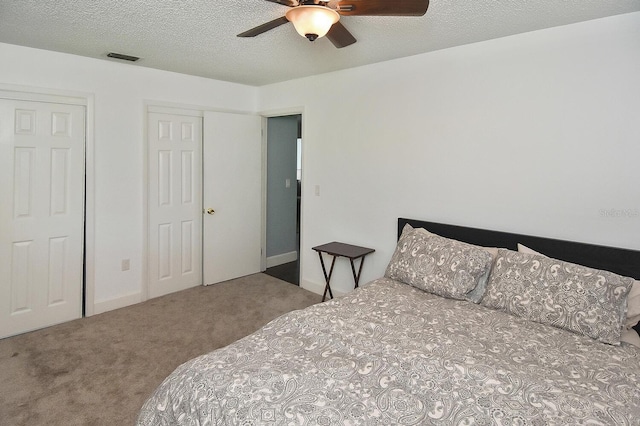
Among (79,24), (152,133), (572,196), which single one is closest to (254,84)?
(152,133)

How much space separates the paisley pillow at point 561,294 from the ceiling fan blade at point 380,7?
160 centimetres

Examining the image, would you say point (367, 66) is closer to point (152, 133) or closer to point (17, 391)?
point (152, 133)

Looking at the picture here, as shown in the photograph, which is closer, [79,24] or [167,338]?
[79,24]

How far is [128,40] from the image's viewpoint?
116 inches

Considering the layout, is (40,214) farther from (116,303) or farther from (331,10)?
(331,10)

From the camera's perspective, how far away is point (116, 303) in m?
3.76

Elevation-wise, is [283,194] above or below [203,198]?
above

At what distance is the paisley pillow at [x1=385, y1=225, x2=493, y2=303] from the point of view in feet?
8.21

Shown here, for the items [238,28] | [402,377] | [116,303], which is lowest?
[116,303]

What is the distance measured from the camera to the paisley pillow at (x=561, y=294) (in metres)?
2.00

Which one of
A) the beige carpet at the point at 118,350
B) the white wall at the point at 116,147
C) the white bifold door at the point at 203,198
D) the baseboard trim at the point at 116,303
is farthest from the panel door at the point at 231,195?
the baseboard trim at the point at 116,303

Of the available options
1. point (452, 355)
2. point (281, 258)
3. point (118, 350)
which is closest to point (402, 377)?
point (452, 355)

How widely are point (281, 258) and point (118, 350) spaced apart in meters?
2.75

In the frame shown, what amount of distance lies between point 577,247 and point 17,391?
3677mm
